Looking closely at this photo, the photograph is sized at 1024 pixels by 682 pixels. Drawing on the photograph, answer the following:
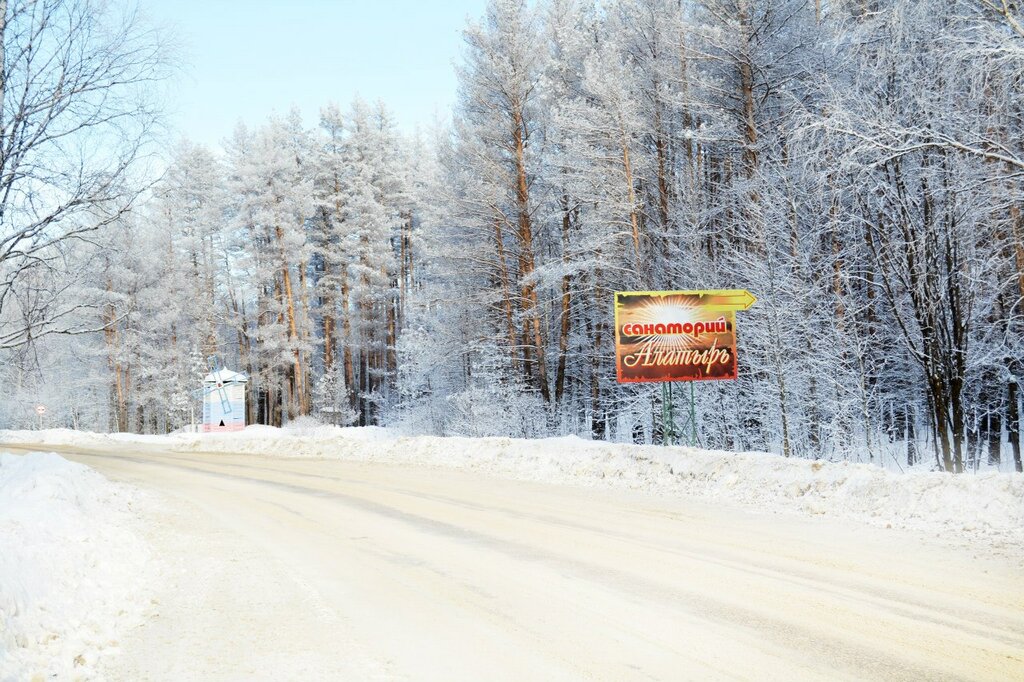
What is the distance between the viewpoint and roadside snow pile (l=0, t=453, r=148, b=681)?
418cm

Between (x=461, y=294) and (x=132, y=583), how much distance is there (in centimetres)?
2285

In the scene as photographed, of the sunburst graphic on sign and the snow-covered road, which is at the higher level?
the sunburst graphic on sign

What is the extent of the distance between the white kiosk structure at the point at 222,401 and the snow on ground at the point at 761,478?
1500 cm

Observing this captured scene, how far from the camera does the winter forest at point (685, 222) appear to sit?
362 inches

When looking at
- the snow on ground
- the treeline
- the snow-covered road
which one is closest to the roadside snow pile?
the snow-covered road

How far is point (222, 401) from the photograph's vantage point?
3334 centimetres

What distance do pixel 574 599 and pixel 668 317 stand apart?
34.6 ft

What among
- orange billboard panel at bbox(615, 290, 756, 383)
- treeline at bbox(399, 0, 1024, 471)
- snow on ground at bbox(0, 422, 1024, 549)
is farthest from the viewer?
orange billboard panel at bbox(615, 290, 756, 383)

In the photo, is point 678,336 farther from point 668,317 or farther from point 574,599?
point 574,599

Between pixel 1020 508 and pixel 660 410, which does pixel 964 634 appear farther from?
pixel 660 410

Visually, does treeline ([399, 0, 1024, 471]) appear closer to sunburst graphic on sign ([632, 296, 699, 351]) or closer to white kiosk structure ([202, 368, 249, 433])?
sunburst graphic on sign ([632, 296, 699, 351])

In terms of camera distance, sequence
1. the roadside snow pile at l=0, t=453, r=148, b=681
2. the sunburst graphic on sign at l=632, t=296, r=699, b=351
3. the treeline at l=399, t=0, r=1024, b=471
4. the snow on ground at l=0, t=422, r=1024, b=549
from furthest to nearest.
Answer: the sunburst graphic on sign at l=632, t=296, r=699, b=351 → the treeline at l=399, t=0, r=1024, b=471 → the snow on ground at l=0, t=422, r=1024, b=549 → the roadside snow pile at l=0, t=453, r=148, b=681

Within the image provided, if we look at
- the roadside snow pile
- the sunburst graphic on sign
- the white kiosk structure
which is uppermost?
the sunburst graphic on sign

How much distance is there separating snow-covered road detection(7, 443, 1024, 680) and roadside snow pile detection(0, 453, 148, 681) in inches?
11.3
